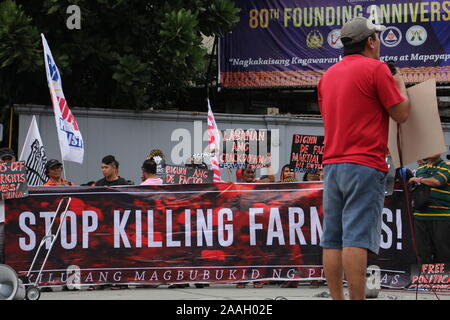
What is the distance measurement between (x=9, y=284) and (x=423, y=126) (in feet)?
13.9

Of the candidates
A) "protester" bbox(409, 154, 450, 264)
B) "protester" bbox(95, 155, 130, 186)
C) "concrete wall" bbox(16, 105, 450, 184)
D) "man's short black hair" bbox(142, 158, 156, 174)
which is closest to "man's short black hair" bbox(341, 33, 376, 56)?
"protester" bbox(409, 154, 450, 264)

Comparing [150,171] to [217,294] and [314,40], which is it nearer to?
[217,294]

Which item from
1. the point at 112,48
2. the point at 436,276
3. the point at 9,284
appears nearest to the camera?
the point at 9,284

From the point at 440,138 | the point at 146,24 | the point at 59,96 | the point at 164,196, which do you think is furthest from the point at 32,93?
the point at 440,138

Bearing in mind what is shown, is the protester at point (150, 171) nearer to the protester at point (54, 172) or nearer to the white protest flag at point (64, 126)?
the white protest flag at point (64, 126)

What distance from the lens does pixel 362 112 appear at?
5352 mm

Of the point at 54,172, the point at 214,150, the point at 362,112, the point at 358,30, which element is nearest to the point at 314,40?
the point at 214,150

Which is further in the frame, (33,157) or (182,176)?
(33,157)

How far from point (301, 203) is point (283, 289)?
1043 mm

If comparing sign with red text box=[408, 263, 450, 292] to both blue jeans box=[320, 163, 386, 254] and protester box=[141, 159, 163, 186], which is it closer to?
protester box=[141, 159, 163, 186]

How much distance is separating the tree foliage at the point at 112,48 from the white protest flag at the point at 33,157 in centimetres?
473

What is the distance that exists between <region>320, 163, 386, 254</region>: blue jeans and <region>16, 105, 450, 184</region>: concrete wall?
1235 centimetres

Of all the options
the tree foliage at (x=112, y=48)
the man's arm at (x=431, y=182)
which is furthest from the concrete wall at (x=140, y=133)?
the man's arm at (x=431, y=182)

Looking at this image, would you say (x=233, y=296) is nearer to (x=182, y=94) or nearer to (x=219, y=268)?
(x=219, y=268)
